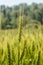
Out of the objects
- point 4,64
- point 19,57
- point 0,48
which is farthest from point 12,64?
point 0,48

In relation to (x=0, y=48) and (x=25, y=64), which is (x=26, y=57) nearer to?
(x=25, y=64)

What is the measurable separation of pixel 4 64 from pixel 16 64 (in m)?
0.22

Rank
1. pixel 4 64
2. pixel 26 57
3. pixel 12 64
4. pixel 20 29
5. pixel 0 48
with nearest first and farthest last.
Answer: pixel 20 29 < pixel 12 64 < pixel 4 64 < pixel 26 57 < pixel 0 48

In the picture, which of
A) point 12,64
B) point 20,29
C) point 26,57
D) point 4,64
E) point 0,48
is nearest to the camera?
point 20,29

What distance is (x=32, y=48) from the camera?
4.65 feet

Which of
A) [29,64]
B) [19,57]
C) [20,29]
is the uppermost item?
[20,29]

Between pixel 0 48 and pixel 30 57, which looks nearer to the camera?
pixel 30 57

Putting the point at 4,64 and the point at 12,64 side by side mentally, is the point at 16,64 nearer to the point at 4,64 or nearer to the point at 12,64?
the point at 12,64

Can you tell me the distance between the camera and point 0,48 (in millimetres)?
1573

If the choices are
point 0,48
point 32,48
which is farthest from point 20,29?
point 0,48

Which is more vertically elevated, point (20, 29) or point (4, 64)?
point (20, 29)

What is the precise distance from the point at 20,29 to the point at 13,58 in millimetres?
246

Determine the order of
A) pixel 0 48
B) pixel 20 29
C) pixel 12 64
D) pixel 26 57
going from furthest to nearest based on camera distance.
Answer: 1. pixel 0 48
2. pixel 26 57
3. pixel 12 64
4. pixel 20 29

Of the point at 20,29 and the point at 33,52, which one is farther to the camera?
the point at 33,52
